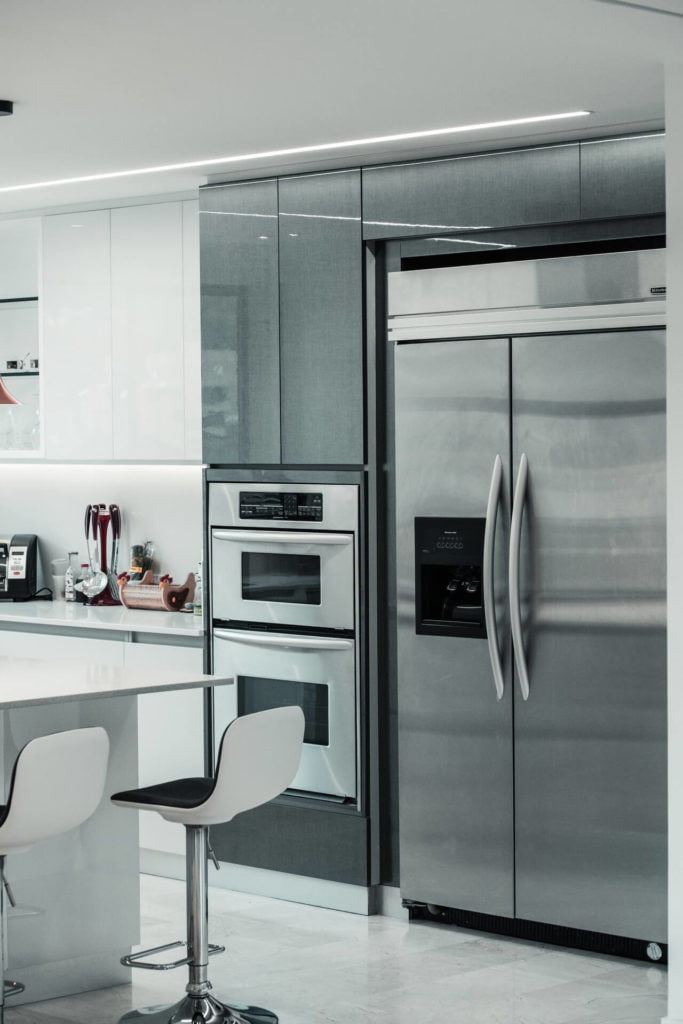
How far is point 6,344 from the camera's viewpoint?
6.47 meters

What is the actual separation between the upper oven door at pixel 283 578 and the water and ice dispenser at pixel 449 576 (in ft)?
0.95

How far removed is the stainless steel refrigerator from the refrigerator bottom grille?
0.07 m

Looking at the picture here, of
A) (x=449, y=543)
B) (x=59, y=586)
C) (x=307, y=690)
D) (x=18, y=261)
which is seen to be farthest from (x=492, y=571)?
(x=18, y=261)

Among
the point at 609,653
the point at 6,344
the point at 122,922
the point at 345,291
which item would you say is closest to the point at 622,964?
the point at 609,653

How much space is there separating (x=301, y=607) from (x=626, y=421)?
1384 mm

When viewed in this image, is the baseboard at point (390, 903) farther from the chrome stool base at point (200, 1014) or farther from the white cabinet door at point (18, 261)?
the white cabinet door at point (18, 261)

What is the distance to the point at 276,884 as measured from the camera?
5.00 metres

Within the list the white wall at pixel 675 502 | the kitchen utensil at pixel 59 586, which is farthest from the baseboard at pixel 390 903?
the kitchen utensil at pixel 59 586

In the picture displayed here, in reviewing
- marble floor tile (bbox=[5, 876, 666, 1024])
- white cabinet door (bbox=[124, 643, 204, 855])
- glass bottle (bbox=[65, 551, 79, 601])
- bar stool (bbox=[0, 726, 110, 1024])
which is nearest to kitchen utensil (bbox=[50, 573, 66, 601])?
glass bottle (bbox=[65, 551, 79, 601])

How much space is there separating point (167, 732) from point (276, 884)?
0.70 m

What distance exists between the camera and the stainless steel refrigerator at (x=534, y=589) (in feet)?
13.6

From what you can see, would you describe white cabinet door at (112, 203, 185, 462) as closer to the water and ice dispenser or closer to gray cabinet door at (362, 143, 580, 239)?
gray cabinet door at (362, 143, 580, 239)

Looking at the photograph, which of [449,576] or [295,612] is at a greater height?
[449,576]

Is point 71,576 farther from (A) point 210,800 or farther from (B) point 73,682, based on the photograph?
(A) point 210,800
